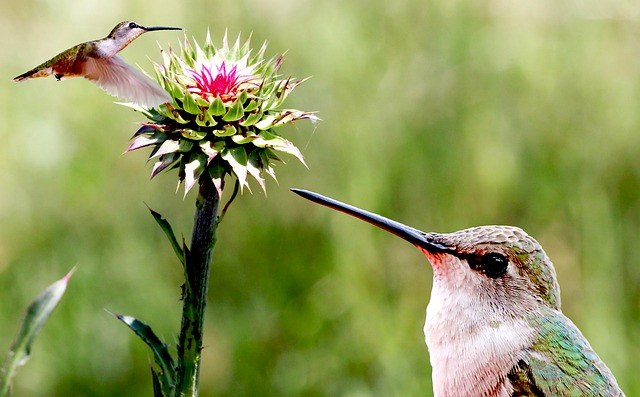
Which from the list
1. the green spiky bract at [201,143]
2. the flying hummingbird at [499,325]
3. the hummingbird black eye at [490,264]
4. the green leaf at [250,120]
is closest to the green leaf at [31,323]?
the green spiky bract at [201,143]

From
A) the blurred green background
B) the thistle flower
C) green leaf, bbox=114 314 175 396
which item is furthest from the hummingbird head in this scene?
the blurred green background

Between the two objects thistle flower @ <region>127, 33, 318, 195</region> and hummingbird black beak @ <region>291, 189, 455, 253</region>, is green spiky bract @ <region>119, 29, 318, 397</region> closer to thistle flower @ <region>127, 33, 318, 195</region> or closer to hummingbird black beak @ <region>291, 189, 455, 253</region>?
thistle flower @ <region>127, 33, 318, 195</region>

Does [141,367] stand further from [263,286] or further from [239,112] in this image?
[239,112]

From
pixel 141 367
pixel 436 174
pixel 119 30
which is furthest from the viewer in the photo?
pixel 436 174

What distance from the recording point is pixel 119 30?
4.49 feet

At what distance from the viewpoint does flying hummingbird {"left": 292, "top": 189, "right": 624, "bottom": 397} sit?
1.99m

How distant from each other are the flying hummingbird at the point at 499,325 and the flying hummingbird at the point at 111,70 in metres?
0.79

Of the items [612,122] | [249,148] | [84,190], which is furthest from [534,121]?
[249,148]

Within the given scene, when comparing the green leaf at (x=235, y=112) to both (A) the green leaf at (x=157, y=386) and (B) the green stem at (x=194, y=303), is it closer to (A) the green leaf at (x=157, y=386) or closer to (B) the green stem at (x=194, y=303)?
(B) the green stem at (x=194, y=303)

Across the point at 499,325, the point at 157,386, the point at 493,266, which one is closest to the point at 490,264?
the point at 493,266

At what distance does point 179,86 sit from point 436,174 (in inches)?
138

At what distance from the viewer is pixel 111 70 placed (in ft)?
4.27

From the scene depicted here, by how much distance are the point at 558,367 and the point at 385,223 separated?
1.99 ft

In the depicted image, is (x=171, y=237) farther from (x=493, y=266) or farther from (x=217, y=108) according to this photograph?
(x=493, y=266)
